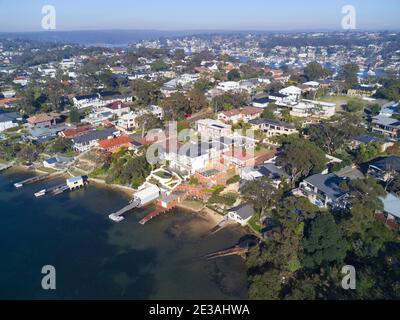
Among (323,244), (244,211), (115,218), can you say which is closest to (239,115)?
(244,211)

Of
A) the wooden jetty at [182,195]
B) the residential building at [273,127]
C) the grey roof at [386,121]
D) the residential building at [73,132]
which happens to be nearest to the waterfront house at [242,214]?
the wooden jetty at [182,195]

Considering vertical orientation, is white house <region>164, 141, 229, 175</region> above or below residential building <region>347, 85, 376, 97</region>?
below

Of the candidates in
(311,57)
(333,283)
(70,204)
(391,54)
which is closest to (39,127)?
(70,204)

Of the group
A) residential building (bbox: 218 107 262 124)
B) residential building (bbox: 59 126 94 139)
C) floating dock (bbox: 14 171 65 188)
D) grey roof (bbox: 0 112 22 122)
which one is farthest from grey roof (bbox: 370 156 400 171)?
grey roof (bbox: 0 112 22 122)

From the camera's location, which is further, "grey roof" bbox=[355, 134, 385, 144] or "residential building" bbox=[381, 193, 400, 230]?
"grey roof" bbox=[355, 134, 385, 144]

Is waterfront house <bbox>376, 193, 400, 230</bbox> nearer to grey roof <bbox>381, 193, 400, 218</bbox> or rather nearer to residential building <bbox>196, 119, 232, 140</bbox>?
grey roof <bbox>381, 193, 400, 218</bbox>
